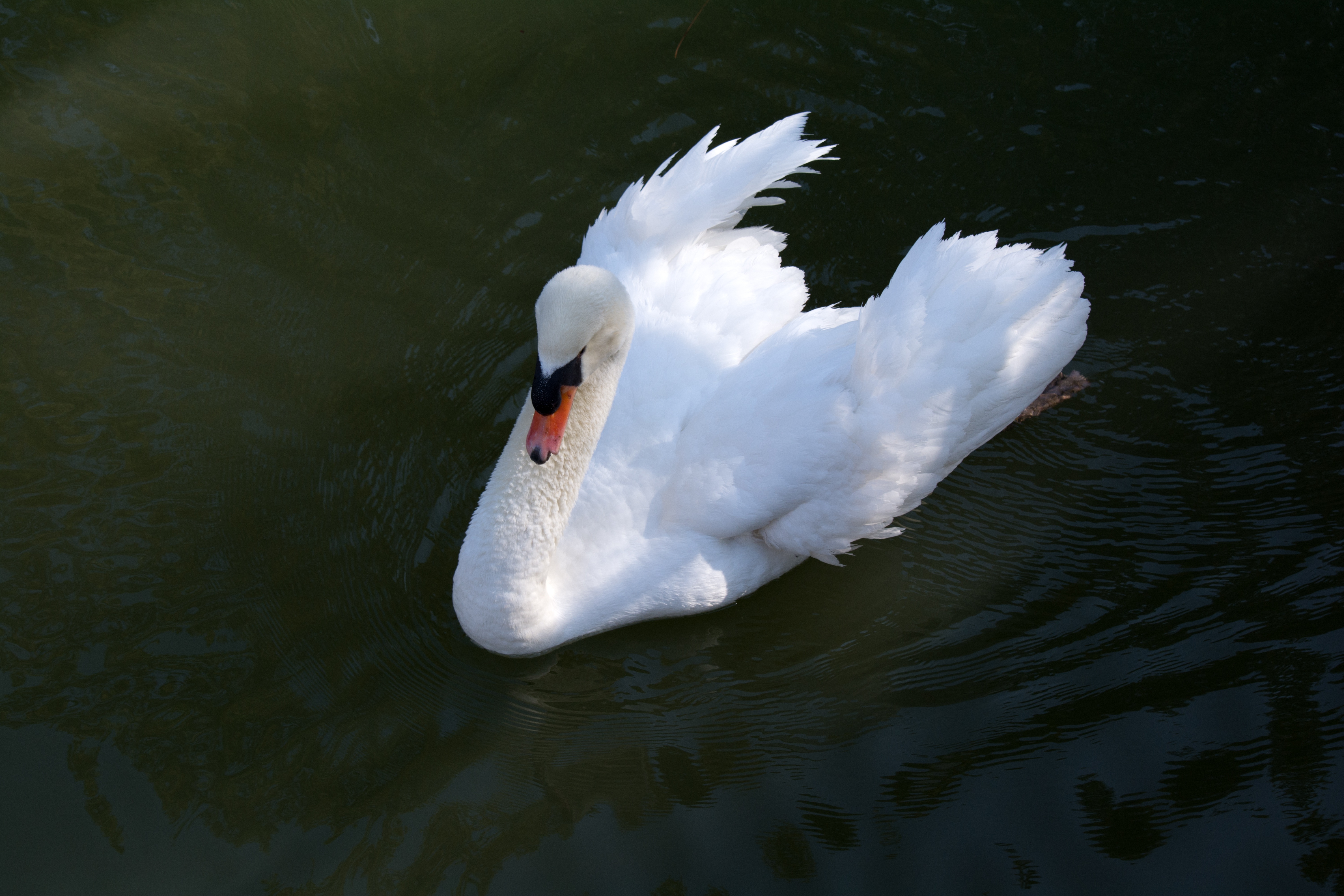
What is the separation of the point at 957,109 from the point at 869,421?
343 centimetres

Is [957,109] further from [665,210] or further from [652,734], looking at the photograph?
[652,734]

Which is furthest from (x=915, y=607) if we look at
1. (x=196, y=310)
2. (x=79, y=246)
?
Result: (x=79, y=246)

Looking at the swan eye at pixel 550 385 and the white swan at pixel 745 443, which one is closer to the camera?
the swan eye at pixel 550 385

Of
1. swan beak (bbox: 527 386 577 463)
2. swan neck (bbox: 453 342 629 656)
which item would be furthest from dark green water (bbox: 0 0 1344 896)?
swan beak (bbox: 527 386 577 463)

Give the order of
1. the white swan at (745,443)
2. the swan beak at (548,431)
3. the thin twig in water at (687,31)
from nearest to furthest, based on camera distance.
A: the swan beak at (548,431) → the white swan at (745,443) → the thin twig in water at (687,31)

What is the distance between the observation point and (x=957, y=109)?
691 centimetres

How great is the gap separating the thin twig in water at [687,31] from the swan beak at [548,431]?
4168mm

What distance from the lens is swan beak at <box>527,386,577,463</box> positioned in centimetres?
394

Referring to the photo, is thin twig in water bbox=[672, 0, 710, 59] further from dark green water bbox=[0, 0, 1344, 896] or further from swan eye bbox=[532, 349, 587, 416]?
swan eye bbox=[532, 349, 587, 416]

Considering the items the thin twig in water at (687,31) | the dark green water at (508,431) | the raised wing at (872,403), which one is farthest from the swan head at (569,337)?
the thin twig in water at (687,31)

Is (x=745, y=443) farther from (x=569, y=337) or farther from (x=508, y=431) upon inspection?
(x=508, y=431)

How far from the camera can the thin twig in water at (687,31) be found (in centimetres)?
731

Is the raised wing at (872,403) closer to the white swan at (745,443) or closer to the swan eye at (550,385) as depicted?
the white swan at (745,443)

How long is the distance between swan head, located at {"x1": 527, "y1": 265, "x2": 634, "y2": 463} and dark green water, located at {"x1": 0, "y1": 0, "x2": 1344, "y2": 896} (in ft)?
4.29
